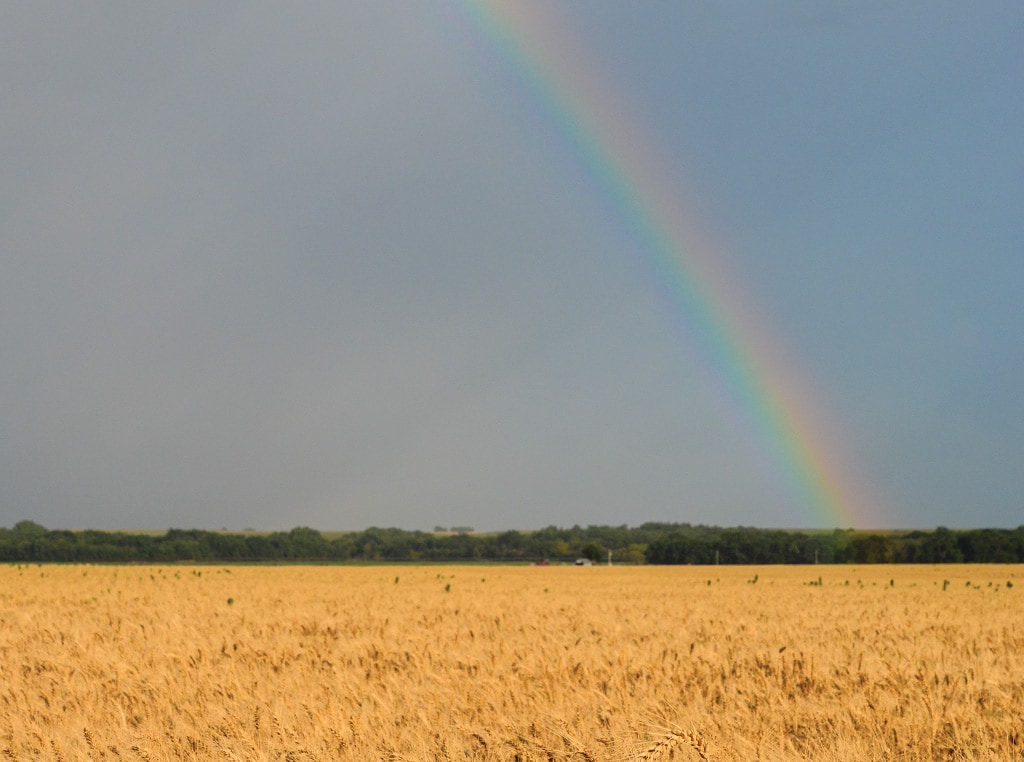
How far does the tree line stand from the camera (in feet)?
449

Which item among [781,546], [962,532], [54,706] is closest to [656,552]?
[781,546]

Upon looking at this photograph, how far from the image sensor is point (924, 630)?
1579 centimetres

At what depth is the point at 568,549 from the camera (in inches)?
7731

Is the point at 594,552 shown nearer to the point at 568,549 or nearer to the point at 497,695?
the point at 568,549

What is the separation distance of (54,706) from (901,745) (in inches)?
226

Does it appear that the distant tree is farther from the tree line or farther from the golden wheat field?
the golden wheat field

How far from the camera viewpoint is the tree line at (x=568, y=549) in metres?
137

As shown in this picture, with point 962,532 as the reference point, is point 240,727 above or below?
below

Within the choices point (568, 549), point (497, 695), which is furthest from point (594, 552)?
point (497, 695)

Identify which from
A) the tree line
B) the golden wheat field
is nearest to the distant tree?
the tree line

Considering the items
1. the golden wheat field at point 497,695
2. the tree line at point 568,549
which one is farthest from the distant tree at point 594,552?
the golden wheat field at point 497,695

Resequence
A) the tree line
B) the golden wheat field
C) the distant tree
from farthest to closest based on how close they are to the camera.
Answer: the distant tree → the tree line → the golden wheat field

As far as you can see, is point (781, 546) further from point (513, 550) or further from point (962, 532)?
point (513, 550)

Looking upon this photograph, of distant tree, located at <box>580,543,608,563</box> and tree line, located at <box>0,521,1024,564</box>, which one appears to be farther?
distant tree, located at <box>580,543,608,563</box>
